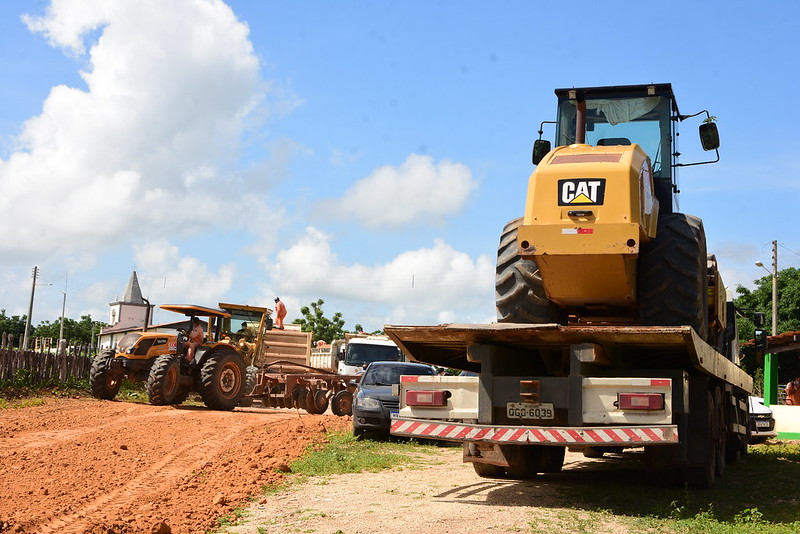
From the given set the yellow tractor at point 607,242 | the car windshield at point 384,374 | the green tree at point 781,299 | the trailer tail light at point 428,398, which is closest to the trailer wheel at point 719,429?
the yellow tractor at point 607,242

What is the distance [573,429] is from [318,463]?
181 inches

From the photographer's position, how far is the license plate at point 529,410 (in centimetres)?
822

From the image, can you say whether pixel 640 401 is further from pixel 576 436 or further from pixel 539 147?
pixel 539 147

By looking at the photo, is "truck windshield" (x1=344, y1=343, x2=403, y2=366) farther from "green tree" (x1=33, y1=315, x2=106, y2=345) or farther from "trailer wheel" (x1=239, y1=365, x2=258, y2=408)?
"green tree" (x1=33, y1=315, x2=106, y2=345)

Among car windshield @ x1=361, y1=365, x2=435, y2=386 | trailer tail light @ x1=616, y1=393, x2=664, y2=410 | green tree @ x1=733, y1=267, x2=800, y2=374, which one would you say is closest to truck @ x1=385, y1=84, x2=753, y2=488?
trailer tail light @ x1=616, y1=393, x2=664, y2=410

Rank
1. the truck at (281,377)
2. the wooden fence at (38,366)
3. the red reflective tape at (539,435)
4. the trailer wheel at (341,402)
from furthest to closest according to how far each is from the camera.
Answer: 1. the wooden fence at (38,366)
2. the truck at (281,377)
3. the trailer wheel at (341,402)
4. the red reflective tape at (539,435)

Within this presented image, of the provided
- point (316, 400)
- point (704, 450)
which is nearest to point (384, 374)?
point (316, 400)

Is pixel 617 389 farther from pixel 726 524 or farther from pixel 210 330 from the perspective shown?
pixel 210 330

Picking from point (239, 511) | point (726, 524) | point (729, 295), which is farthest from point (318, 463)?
point (729, 295)

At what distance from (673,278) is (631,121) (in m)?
2.45

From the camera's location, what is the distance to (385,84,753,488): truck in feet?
26.2

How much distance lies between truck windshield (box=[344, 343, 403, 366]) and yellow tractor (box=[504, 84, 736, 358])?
16463 mm

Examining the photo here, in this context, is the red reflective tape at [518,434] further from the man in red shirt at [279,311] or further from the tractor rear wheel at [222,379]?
the man in red shirt at [279,311]

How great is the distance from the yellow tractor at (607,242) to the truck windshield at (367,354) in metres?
16.5
